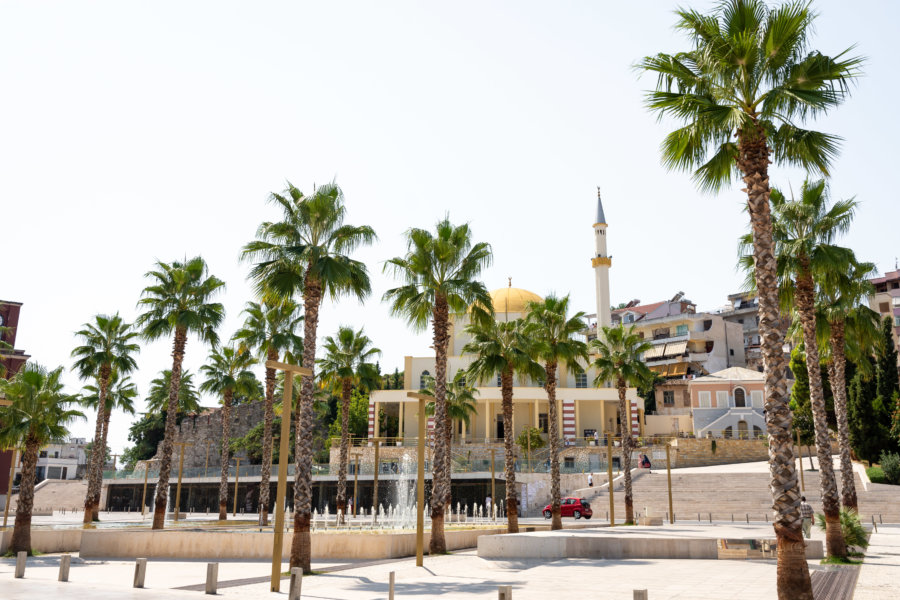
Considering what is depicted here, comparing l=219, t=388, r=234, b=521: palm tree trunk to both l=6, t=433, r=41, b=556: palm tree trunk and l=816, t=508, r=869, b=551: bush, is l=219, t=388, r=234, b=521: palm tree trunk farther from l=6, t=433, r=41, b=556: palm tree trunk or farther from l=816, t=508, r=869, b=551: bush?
l=816, t=508, r=869, b=551: bush

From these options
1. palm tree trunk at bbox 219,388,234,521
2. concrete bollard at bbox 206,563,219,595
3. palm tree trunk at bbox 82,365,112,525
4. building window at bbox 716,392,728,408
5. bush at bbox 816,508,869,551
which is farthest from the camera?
building window at bbox 716,392,728,408

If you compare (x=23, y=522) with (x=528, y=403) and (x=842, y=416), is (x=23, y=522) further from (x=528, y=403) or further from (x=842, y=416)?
(x=528, y=403)

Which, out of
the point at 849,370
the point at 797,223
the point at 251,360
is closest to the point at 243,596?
the point at 797,223

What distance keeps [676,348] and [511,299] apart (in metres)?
26.7

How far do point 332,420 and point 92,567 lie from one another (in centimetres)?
7114

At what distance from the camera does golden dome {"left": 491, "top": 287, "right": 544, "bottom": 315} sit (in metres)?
70.2

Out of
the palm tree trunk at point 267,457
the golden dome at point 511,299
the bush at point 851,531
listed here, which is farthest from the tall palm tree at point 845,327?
the golden dome at point 511,299

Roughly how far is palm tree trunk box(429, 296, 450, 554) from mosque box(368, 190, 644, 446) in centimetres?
3399

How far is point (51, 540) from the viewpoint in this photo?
2420 cm

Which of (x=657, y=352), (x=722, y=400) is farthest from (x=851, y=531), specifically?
(x=657, y=352)

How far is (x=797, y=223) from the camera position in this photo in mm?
19766

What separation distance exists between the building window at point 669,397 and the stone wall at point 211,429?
154 ft

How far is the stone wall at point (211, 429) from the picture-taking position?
271 ft

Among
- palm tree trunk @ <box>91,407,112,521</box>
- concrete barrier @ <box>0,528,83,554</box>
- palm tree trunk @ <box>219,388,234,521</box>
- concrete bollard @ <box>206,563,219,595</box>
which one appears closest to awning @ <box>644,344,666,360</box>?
palm tree trunk @ <box>219,388,234,521</box>
